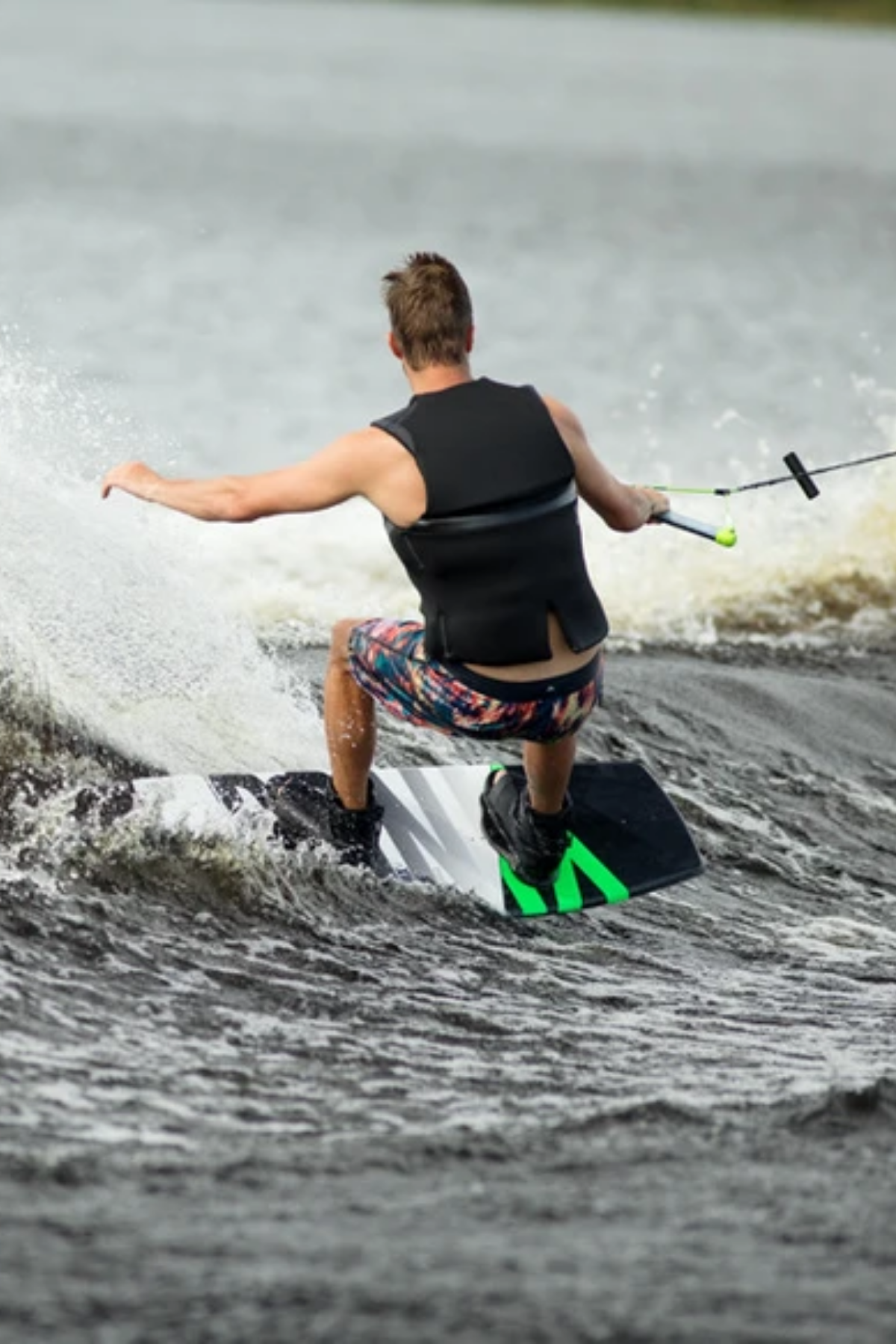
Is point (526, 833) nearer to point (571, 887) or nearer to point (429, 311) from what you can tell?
point (571, 887)

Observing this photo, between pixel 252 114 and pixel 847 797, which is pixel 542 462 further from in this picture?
pixel 252 114

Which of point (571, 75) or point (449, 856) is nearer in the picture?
point (449, 856)

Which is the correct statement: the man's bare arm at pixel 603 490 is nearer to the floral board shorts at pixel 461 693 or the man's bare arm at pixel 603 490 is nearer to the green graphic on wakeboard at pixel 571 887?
the floral board shorts at pixel 461 693

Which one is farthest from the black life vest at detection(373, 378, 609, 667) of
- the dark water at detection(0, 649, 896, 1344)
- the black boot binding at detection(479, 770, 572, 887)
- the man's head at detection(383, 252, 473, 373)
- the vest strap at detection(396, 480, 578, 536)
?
the dark water at detection(0, 649, 896, 1344)

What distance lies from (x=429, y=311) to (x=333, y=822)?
182 cm

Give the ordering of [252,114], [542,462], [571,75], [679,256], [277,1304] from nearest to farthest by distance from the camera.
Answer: [277,1304] < [542,462] < [679,256] < [252,114] < [571,75]

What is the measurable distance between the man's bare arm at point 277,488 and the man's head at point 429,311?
26 cm

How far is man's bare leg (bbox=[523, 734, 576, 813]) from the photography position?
264 inches

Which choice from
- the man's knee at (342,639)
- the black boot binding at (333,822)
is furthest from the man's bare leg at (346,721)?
the black boot binding at (333,822)

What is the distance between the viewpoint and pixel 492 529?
6.14 metres

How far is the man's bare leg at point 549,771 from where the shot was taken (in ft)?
22.0

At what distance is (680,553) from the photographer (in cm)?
1308

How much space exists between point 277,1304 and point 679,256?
1290 inches

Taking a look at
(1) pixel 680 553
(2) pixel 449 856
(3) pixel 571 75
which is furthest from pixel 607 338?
(3) pixel 571 75
